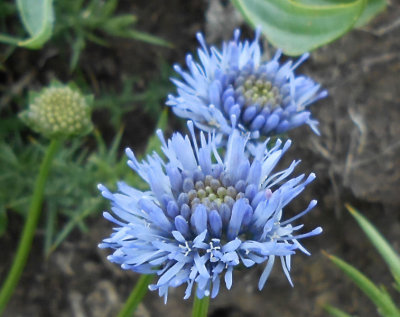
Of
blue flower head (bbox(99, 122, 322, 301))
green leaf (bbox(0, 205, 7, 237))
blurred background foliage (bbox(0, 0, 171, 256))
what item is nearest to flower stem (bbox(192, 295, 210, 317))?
blue flower head (bbox(99, 122, 322, 301))

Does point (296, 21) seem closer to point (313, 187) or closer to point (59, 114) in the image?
point (313, 187)

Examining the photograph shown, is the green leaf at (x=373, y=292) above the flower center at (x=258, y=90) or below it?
below

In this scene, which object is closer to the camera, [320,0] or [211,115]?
[211,115]

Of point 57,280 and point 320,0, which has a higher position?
point 320,0

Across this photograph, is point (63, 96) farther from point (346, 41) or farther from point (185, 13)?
point (346, 41)

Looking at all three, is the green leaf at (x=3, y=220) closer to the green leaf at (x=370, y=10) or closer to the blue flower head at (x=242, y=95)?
the blue flower head at (x=242, y=95)

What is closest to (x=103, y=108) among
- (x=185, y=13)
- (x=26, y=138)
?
(x=26, y=138)

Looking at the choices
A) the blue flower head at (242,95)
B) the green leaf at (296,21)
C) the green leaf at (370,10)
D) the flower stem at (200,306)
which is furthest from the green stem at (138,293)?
the green leaf at (370,10)
